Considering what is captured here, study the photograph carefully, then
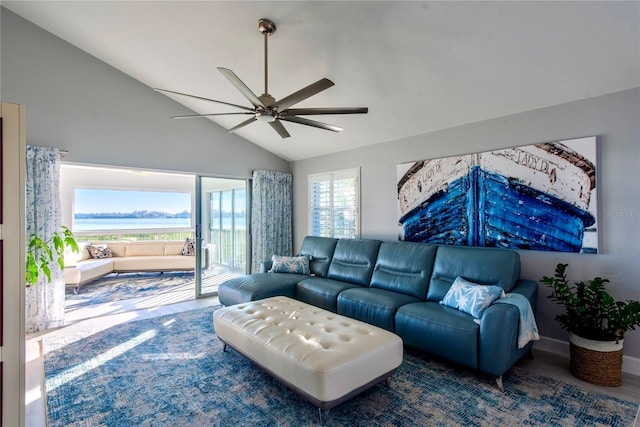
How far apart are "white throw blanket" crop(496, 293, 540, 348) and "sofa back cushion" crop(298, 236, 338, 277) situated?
237 centimetres

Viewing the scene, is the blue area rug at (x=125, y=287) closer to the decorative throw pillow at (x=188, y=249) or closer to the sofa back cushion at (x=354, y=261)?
the decorative throw pillow at (x=188, y=249)

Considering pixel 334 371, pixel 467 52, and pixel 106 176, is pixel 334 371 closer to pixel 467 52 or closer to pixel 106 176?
pixel 467 52

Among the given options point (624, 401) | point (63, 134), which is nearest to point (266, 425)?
point (624, 401)

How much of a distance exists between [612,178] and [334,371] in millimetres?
2819

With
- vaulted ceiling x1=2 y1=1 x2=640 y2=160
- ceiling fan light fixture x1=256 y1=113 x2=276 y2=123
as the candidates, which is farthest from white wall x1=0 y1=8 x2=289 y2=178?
ceiling fan light fixture x1=256 y1=113 x2=276 y2=123

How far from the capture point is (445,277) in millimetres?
3191

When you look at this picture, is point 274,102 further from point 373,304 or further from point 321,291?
point 321,291

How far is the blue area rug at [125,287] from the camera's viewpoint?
16.3 ft

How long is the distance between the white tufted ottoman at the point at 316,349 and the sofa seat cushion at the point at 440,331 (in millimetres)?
494

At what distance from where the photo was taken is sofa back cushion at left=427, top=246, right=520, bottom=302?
2.84m

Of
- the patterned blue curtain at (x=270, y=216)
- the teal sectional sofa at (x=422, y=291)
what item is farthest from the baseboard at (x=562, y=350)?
the patterned blue curtain at (x=270, y=216)

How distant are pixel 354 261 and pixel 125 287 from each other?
441cm

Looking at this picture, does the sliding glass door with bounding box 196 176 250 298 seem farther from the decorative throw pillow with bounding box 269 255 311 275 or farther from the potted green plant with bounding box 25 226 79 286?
the potted green plant with bounding box 25 226 79 286

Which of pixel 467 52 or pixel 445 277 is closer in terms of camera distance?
pixel 467 52
